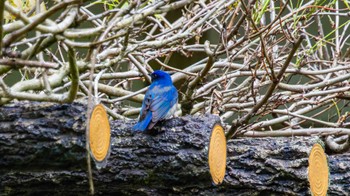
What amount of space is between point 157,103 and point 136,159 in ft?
1.50

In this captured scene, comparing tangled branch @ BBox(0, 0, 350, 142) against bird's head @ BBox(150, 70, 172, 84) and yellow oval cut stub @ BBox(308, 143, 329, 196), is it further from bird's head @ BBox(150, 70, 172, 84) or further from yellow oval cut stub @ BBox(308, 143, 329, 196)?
A: yellow oval cut stub @ BBox(308, 143, 329, 196)

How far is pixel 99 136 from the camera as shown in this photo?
128 inches

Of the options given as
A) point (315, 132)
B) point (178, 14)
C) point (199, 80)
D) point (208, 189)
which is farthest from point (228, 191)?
point (178, 14)

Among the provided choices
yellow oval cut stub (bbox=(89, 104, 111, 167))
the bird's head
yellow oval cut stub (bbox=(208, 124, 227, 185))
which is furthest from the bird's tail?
the bird's head

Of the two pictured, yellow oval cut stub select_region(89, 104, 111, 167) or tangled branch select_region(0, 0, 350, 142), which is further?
yellow oval cut stub select_region(89, 104, 111, 167)

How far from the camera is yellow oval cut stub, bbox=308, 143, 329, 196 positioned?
146 inches

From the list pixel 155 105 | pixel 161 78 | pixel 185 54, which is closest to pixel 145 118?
pixel 155 105

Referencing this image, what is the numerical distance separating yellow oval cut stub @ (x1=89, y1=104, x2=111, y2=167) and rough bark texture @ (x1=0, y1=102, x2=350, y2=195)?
0.05m

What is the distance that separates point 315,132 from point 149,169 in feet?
6.36

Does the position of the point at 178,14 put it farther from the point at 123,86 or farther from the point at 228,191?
the point at 228,191

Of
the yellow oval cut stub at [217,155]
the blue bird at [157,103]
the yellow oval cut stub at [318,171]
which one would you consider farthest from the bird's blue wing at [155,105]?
the yellow oval cut stub at [318,171]

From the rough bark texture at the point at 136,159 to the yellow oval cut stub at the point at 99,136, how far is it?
0.17ft

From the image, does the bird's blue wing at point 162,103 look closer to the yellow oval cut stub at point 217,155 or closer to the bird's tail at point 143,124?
Answer: the bird's tail at point 143,124

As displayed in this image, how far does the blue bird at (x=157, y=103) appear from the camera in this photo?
137 inches
